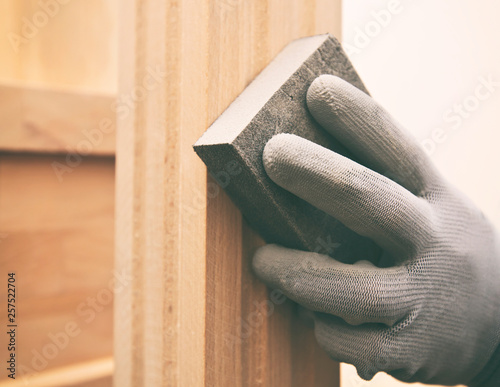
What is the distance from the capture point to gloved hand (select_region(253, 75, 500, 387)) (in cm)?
43

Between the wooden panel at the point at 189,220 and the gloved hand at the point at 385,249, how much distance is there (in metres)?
0.07

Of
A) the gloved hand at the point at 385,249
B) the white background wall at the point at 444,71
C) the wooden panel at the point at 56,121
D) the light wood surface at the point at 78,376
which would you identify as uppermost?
the white background wall at the point at 444,71

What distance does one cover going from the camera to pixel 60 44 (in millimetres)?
788

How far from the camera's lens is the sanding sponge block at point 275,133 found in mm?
411

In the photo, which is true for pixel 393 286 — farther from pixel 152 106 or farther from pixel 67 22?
pixel 67 22

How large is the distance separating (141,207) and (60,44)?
49 centimetres

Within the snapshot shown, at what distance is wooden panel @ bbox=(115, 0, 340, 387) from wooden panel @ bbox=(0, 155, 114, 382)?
24 cm

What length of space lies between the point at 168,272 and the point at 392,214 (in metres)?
0.29

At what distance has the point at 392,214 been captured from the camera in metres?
0.45

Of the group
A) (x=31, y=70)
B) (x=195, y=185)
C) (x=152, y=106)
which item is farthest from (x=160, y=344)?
(x=31, y=70)

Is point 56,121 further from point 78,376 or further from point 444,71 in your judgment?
point 444,71

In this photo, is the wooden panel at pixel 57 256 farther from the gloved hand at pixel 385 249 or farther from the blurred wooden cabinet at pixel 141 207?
the gloved hand at pixel 385 249

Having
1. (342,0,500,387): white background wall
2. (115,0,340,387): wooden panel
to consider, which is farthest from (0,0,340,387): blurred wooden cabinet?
(342,0,500,387): white background wall

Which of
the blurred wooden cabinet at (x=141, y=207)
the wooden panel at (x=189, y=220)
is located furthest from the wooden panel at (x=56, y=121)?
the wooden panel at (x=189, y=220)
